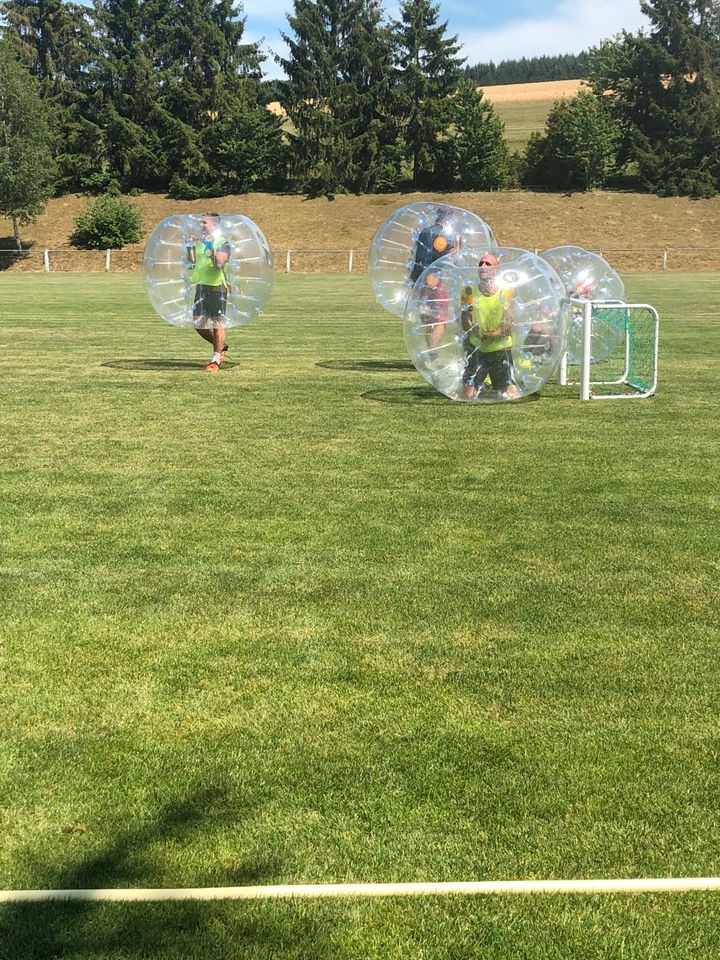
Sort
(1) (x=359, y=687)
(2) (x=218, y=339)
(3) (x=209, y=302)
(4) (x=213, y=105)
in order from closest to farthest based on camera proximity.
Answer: (1) (x=359, y=687) < (3) (x=209, y=302) < (2) (x=218, y=339) < (4) (x=213, y=105)

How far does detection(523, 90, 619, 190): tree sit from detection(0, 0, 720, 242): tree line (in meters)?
0.13

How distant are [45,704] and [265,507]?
10.7 ft

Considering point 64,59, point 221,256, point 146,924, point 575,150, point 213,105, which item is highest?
point 64,59

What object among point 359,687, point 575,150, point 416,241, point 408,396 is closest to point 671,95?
point 575,150

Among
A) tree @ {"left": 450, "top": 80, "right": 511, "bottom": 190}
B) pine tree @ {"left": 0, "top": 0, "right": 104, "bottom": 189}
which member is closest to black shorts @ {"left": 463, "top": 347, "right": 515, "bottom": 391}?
tree @ {"left": 450, "top": 80, "right": 511, "bottom": 190}

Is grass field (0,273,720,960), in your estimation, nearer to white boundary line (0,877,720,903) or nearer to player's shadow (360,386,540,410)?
white boundary line (0,877,720,903)

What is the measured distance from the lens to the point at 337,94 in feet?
248

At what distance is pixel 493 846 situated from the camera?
329 centimetres

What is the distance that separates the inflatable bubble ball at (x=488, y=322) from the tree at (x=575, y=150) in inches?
2460

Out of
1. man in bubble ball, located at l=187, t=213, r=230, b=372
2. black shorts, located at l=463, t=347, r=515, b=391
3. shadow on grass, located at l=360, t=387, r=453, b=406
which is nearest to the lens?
black shorts, located at l=463, t=347, r=515, b=391

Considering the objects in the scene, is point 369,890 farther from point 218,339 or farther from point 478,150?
point 478,150

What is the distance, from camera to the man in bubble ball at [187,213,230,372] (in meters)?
13.9

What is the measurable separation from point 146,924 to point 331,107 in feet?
254

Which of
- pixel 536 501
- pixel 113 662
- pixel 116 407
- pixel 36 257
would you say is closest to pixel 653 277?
pixel 36 257
